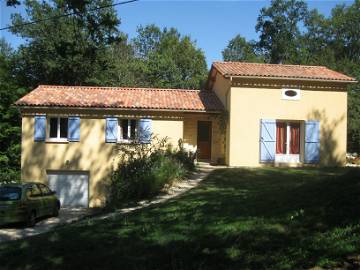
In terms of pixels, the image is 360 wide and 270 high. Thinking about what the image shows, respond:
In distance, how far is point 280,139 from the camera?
77.5 feet

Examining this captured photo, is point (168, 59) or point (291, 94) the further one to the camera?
point (168, 59)

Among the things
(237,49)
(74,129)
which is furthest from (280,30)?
(74,129)

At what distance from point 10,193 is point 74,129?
7.72 m

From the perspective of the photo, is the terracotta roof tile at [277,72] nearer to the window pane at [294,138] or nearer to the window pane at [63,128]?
the window pane at [294,138]

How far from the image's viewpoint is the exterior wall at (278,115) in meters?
22.8

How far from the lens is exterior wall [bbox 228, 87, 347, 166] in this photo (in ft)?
74.9

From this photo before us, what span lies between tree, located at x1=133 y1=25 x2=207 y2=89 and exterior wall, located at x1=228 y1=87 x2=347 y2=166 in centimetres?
2302

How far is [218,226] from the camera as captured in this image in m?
8.37

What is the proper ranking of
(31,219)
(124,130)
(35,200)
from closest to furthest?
(31,219), (35,200), (124,130)

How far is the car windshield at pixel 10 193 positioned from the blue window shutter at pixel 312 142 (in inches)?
535

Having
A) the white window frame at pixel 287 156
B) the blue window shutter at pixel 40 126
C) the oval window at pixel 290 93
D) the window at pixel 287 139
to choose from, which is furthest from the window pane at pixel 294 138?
the blue window shutter at pixel 40 126

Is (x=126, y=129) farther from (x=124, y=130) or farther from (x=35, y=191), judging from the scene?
(x=35, y=191)

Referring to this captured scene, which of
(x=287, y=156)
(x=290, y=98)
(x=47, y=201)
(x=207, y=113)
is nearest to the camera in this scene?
(x=47, y=201)

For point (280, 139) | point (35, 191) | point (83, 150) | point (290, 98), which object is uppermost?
point (290, 98)
